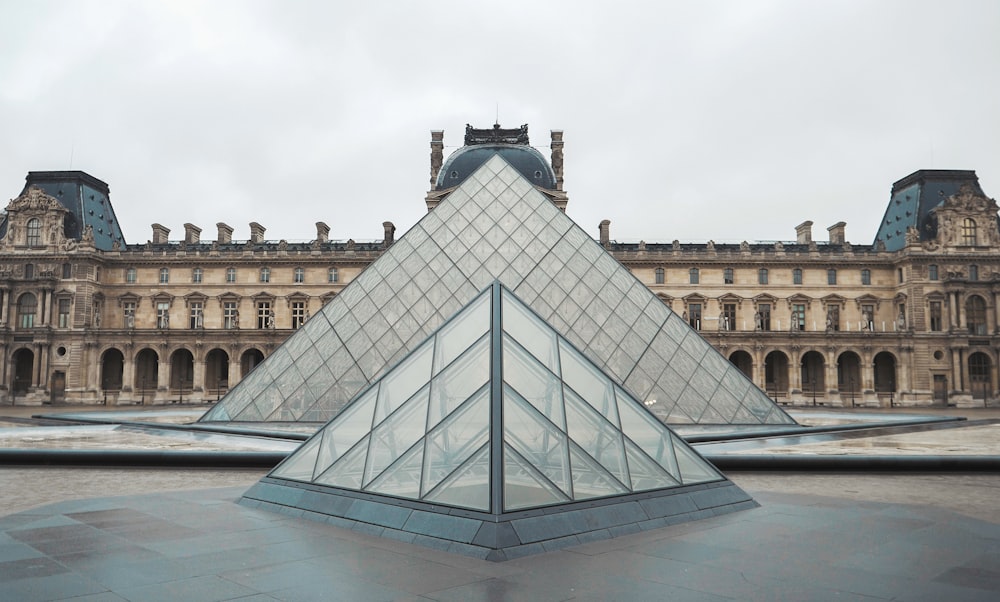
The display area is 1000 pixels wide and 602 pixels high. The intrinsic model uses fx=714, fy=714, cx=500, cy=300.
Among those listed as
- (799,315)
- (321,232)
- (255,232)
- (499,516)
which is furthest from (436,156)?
(499,516)

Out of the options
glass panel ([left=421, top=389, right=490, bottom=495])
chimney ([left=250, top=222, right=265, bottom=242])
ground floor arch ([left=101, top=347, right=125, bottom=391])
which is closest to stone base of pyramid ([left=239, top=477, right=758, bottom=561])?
glass panel ([left=421, top=389, right=490, bottom=495])

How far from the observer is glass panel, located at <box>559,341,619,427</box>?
696 centimetres

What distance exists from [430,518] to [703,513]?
103 inches

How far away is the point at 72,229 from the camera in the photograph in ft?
152

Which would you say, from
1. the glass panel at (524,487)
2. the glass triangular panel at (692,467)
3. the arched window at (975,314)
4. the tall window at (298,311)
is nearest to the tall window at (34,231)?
Answer: the tall window at (298,311)

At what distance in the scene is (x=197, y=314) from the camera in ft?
153

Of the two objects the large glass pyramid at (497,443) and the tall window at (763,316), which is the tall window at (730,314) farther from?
the large glass pyramid at (497,443)

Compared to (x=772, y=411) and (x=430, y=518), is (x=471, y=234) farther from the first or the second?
(x=430, y=518)

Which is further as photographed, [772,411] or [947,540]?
[772,411]

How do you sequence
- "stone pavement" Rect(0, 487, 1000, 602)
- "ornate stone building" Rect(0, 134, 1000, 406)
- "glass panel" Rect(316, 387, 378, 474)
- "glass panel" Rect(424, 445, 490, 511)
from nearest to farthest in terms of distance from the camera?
"stone pavement" Rect(0, 487, 1000, 602) < "glass panel" Rect(424, 445, 490, 511) < "glass panel" Rect(316, 387, 378, 474) < "ornate stone building" Rect(0, 134, 1000, 406)

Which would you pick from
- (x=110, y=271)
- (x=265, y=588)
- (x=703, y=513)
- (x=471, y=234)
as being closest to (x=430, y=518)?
(x=265, y=588)

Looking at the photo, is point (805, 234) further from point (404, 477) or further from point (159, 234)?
point (404, 477)

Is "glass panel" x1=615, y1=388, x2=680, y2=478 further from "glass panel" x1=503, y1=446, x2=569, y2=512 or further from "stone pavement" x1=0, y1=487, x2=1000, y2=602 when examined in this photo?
"glass panel" x1=503, y1=446, x2=569, y2=512

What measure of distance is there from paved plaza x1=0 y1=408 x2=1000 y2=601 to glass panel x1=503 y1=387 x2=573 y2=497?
67 centimetres
